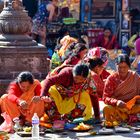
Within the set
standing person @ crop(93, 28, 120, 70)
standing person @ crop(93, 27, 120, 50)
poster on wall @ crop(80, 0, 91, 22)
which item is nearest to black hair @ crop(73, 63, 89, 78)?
standing person @ crop(93, 28, 120, 70)

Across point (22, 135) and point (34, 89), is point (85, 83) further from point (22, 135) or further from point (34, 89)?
point (22, 135)

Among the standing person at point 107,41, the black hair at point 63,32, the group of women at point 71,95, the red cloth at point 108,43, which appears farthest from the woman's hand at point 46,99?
the standing person at point 107,41

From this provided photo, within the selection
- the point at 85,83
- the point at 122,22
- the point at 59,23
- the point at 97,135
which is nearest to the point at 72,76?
the point at 85,83

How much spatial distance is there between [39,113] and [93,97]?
754 mm

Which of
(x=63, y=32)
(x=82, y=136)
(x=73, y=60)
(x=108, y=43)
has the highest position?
(x=73, y=60)

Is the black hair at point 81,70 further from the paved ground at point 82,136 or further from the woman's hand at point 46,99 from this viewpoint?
the paved ground at point 82,136

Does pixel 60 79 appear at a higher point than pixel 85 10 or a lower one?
lower

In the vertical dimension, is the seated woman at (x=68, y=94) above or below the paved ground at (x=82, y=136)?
above

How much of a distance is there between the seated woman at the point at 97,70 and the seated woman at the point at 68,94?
36.7 inches

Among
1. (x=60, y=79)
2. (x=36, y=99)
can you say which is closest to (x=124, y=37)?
(x=60, y=79)

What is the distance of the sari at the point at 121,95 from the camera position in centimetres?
809

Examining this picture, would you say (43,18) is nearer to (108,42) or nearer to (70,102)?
(108,42)

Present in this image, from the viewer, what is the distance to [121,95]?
324 inches

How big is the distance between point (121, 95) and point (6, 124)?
1559 millimetres
